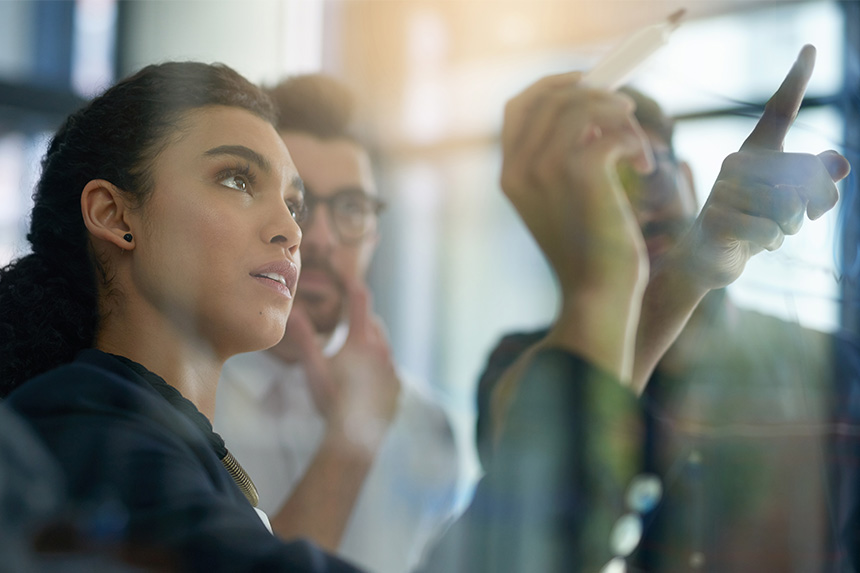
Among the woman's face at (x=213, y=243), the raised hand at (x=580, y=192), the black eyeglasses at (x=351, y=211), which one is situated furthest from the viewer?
the black eyeglasses at (x=351, y=211)

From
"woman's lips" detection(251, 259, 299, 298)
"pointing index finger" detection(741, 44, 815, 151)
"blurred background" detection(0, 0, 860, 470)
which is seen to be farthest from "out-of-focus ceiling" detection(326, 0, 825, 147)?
"woman's lips" detection(251, 259, 299, 298)

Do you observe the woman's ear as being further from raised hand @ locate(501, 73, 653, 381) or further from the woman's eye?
raised hand @ locate(501, 73, 653, 381)

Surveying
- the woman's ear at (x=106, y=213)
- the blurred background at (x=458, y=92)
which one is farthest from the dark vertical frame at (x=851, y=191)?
the woman's ear at (x=106, y=213)

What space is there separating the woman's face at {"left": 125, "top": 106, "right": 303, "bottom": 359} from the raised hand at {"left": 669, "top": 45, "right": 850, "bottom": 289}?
0.66ft

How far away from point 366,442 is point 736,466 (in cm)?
28

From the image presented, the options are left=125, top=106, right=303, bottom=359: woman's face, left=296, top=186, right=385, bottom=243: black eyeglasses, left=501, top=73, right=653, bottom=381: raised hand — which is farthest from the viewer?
left=296, top=186, right=385, bottom=243: black eyeglasses

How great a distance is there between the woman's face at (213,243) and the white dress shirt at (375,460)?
3.7 inches

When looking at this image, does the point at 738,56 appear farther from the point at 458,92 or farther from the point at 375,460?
the point at 375,460

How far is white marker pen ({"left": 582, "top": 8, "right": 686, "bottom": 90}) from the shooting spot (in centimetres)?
40

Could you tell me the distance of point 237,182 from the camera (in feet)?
1.00

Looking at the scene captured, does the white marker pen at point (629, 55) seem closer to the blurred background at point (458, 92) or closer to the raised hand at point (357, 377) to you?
the blurred background at point (458, 92)

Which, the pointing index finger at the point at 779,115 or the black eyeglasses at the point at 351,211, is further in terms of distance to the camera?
the black eyeglasses at the point at 351,211

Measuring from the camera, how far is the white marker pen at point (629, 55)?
0.40 m

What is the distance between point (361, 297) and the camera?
0.55 m
